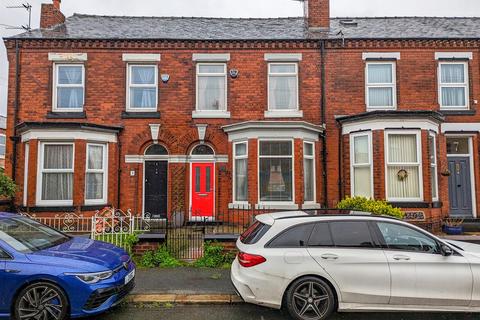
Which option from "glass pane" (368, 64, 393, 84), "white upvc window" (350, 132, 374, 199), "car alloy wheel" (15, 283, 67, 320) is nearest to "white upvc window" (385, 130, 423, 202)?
"white upvc window" (350, 132, 374, 199)

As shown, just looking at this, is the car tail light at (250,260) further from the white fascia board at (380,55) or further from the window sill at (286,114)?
the white fascia board at (380,55)

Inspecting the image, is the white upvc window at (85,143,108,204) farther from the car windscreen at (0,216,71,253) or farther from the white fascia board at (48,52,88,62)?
the car windscreen at (0,216,71,253)

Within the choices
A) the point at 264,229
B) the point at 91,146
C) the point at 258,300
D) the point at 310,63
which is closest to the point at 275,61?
the point at 310,63

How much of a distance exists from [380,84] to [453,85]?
2635mm

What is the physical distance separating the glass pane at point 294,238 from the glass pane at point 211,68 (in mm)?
8742

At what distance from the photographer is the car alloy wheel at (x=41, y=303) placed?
14.5 ft

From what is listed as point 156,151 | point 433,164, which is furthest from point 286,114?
point 433,164

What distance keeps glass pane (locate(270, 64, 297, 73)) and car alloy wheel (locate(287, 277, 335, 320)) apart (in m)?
9.23

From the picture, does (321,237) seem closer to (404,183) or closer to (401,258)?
(401,258)

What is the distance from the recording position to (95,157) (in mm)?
11461

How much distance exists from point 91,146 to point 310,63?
27.2 feet

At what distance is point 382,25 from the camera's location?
1389 centimetres

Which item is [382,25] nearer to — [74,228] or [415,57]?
[415,57]

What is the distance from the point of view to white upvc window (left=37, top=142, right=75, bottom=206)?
10883 mm
